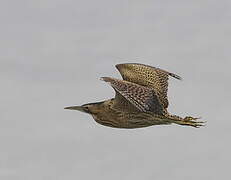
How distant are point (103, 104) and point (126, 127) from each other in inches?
22.6

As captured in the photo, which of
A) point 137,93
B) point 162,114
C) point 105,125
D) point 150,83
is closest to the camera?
point 137,93

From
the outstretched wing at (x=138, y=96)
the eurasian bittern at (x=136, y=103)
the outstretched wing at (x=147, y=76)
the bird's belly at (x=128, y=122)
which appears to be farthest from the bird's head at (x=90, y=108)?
the outstretched wing at (x=138, y=96)

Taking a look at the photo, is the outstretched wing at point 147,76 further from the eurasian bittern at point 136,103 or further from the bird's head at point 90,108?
the bird's head at point 90,108

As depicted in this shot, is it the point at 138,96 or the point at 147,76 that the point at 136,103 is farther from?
the point at 147,76

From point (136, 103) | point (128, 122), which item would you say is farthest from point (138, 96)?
point (128, 122)

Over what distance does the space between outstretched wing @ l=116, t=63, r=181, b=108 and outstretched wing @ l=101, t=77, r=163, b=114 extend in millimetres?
1877

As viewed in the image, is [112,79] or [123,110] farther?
[123,110]

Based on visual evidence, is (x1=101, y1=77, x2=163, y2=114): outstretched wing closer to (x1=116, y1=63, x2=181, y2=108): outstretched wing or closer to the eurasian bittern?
the eurasian bittern

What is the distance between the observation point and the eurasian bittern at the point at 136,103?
37.4 feet

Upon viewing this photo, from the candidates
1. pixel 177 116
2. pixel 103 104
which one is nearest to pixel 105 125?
pixel 103 104

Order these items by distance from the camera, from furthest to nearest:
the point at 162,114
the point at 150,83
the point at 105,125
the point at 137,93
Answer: the point at 150,83 < the point at 105,125 < the point at 162,114 < the point at 137,93

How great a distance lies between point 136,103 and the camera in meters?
11.1

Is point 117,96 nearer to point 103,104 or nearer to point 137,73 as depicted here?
point 103,104

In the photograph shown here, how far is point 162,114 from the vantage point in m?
12.2
